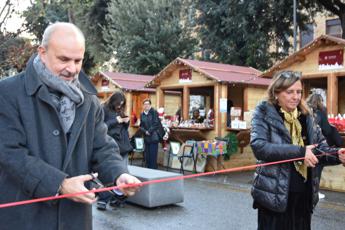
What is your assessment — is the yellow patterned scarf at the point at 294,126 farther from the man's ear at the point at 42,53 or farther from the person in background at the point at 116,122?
the person in background at the point at 116,122

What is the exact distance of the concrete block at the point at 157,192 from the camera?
7.38 meters

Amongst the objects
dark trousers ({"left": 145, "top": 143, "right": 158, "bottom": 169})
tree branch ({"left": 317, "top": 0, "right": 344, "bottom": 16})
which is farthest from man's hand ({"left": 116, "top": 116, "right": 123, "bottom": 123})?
tree branch ({"left": 317, "top": 0, "right": 344, "bottom": 16})

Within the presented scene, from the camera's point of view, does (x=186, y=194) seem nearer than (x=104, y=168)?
No

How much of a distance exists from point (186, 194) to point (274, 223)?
569 cm

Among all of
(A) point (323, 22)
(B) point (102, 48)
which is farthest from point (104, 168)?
(A) point (323, 22)

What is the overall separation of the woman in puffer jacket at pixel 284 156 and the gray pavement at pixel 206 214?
303 centimetres

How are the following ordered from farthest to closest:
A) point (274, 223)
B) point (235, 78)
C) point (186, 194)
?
1. point (235, 78)
2. point (186, 194)
3. point (274, 223)

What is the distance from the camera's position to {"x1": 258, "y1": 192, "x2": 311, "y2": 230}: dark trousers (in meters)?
3.39

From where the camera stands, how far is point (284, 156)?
3.28m

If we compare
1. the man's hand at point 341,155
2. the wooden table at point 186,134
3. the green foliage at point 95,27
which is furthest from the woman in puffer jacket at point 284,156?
the green foliage at point 95,27

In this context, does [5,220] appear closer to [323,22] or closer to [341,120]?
[341,120]

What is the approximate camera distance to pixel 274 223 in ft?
11.2

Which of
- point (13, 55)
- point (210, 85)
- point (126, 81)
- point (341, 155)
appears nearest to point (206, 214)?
point (341, 155)

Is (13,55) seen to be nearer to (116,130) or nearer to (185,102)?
(116,130)
